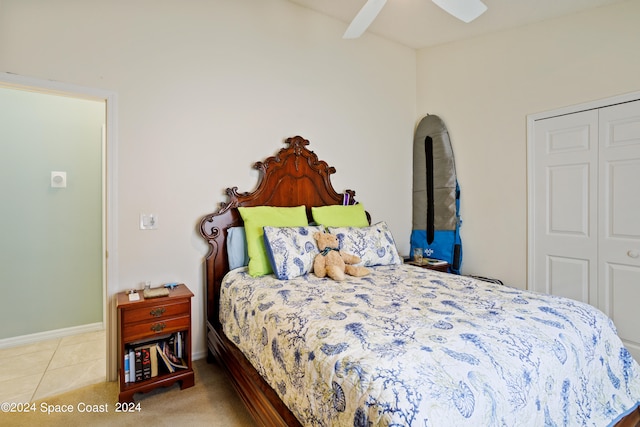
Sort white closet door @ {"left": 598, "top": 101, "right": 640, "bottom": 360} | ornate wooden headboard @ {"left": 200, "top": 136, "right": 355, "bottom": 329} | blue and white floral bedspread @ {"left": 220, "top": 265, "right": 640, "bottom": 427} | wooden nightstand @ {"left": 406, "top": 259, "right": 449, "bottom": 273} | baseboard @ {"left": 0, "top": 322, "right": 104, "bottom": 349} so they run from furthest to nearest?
1. wooden nightstand @ {"left": 406, "top": 259, "right": 449, "bottom": 273}
2. baseboard @ {"left": 0, "top": 322, "right": 104, "bottom": 349}
3. ornate wooden headboard @ {"left": 200, "top": 136, "right": 355, "bottom": 329}
4. white closet door @ {"left": 598, "top": 101, "right": 640, "bottom": 360}
5. blue and white floral bedspread @ {"left": 220, "top": 265, "right": 640, "bottom": 427}

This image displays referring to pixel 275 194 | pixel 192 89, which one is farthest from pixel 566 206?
pixel 192 89

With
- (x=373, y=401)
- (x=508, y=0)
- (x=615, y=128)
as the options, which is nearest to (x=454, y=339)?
(x=373, y=401)

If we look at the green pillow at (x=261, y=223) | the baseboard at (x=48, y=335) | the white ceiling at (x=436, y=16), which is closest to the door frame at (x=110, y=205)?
the green pillow at (x=261, y=223)

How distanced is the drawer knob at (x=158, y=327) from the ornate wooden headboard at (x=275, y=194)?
0.42 m

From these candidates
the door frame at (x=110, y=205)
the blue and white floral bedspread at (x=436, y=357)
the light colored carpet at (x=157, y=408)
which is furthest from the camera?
the door frame at (x=110, y=205)

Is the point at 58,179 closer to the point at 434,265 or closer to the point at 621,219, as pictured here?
the point at 434,265

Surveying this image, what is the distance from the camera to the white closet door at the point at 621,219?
226 centimetres

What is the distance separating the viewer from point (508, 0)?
2475mm

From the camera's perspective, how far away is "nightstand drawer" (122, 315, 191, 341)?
74.8 inches

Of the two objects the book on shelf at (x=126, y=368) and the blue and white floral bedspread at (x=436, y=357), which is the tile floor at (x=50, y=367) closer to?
the book on shelf at (x=126, y=368)

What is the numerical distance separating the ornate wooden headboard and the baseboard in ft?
4.80

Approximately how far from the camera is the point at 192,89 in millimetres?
2449

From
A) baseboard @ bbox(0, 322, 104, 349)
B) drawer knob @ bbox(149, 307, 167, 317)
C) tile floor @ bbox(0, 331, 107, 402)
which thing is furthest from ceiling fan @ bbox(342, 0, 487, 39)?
baseboard @ bbox(0, 322, 104, 349)

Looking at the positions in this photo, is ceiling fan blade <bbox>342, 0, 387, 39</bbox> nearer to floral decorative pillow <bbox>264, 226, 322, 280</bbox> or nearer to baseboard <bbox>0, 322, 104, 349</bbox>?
floral decorative pillow <bbox>264, 226, 322, 280</bbox>
